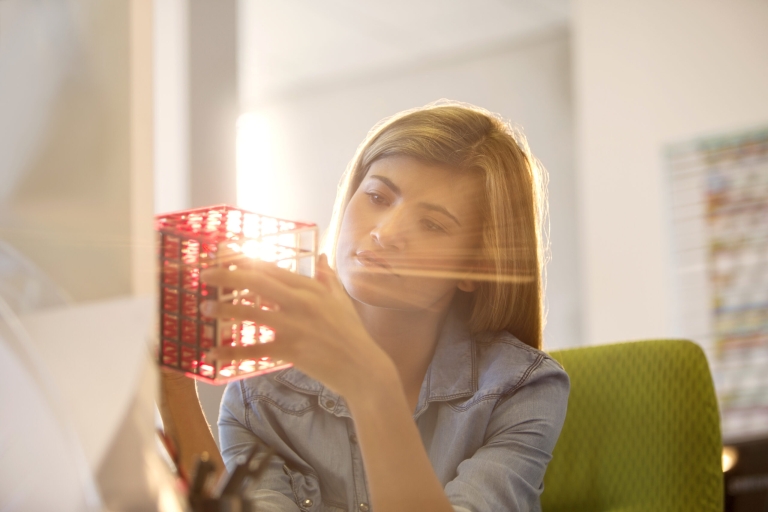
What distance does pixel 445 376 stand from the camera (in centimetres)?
45

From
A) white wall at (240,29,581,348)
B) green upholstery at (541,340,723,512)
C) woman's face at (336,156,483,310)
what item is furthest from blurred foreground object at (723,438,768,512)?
white wall at (240,29,581,348)

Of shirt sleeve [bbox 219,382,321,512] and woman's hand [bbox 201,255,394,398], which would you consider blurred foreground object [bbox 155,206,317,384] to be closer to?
woman's hand [bbox 201,255,394,398]

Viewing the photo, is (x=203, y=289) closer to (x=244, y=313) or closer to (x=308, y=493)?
(x=244, y=313)

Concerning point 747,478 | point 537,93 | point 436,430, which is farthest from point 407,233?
point 537,93

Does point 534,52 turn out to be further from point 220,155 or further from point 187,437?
point 187,437

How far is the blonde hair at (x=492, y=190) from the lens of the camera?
0.45 m

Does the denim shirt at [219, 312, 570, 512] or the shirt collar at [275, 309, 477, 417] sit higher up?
the shirt collar at [275, 309, 477, 417]

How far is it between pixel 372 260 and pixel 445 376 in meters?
0.10

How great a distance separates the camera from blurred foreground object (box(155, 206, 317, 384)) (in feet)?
0.89

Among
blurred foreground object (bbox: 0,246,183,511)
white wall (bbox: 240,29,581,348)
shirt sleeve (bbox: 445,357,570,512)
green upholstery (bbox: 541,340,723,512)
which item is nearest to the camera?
blurred foreground object (bbox: 0,246,183,511)

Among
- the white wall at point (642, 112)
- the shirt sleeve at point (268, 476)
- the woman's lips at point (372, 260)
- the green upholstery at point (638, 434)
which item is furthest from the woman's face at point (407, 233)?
the white wall at point (642, 112)

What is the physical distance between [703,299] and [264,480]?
1595 mm

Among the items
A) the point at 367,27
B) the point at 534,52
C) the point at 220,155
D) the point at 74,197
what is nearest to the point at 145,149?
the point at 74,197

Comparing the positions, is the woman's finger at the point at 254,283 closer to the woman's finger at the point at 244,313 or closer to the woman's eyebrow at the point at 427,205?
the woman's finger at the point at 244,313
